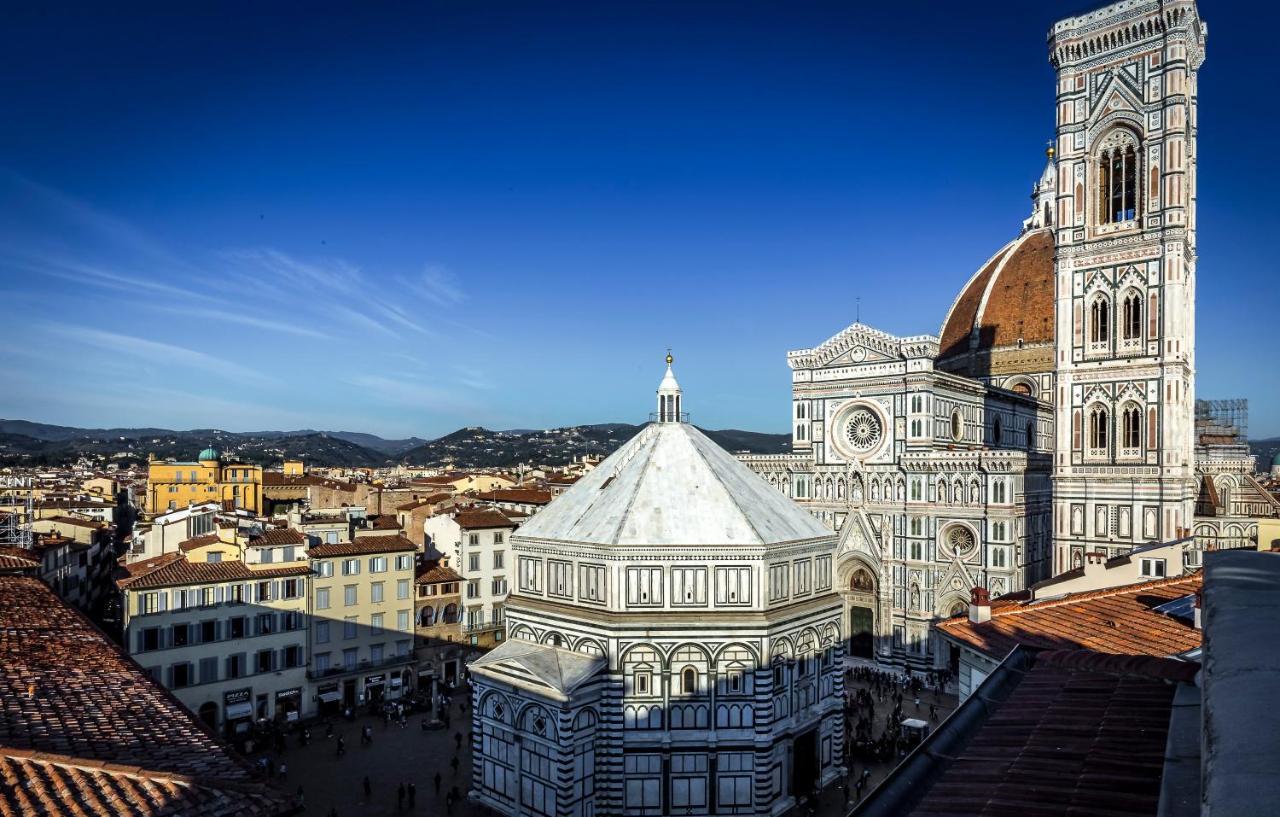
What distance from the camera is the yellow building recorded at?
80.9 metres

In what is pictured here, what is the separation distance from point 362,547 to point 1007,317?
158 ft

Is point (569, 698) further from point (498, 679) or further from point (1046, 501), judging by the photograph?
point (1046, 501)

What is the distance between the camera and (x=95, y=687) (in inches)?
572

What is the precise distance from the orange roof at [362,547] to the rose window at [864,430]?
84.8 ft

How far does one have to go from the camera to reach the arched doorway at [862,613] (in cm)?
5122

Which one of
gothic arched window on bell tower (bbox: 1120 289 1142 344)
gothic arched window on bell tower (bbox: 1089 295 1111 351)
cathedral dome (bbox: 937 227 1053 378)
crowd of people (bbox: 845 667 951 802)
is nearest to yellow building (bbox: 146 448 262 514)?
crowd of people (bbox: 845 667 951 802)

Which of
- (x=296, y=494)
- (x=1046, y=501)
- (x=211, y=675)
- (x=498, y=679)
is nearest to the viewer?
(x=498, y=679)

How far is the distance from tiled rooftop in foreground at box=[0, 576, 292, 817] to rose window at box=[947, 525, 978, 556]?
41.8 meters

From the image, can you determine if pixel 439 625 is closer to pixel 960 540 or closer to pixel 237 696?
pixel 237 696

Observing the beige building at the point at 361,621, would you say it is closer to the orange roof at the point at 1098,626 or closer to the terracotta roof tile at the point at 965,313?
the orange roof at the point at 1098,626

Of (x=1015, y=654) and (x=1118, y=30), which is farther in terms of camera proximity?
(x=1118, y=30)

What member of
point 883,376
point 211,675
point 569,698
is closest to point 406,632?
point 211,675

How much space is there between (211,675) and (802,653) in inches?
966

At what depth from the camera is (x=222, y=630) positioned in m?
38.0
